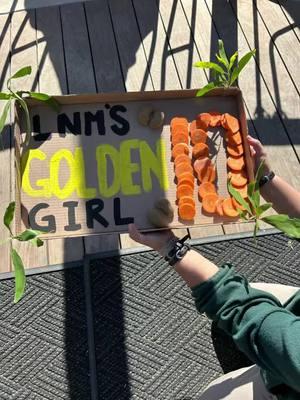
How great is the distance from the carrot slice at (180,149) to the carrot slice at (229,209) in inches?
6.9

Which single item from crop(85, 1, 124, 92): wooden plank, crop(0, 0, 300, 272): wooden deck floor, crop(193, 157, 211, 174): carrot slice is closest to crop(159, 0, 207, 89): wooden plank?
crop(0, 0, 300, 272): wooden deck floor

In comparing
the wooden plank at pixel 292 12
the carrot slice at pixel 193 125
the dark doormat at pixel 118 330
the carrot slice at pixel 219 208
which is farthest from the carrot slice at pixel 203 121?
the wooden plank at pixel 292 12

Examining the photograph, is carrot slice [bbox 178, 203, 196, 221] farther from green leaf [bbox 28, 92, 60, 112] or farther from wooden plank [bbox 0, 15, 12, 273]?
wooden plank [bbox 0, 15, 12, 273]

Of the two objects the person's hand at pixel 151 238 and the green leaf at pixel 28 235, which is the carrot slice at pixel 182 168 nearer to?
the person's hand at pixel 151 238

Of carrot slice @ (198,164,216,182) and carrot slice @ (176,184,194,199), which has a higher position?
carrot slice @ (198,164,216,182)

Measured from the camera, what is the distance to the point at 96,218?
127 cm

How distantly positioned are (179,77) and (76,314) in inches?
54.1

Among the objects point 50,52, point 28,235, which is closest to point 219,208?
point 28,235

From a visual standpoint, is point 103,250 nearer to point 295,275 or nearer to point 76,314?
point 76,314

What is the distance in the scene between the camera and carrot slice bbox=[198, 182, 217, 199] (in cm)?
131

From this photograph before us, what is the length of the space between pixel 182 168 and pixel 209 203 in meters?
0.12

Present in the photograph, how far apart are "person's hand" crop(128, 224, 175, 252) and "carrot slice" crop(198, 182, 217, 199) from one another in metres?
0.15

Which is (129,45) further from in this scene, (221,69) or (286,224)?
(286,224)

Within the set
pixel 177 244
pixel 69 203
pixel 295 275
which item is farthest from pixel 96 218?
pixel 295 275
